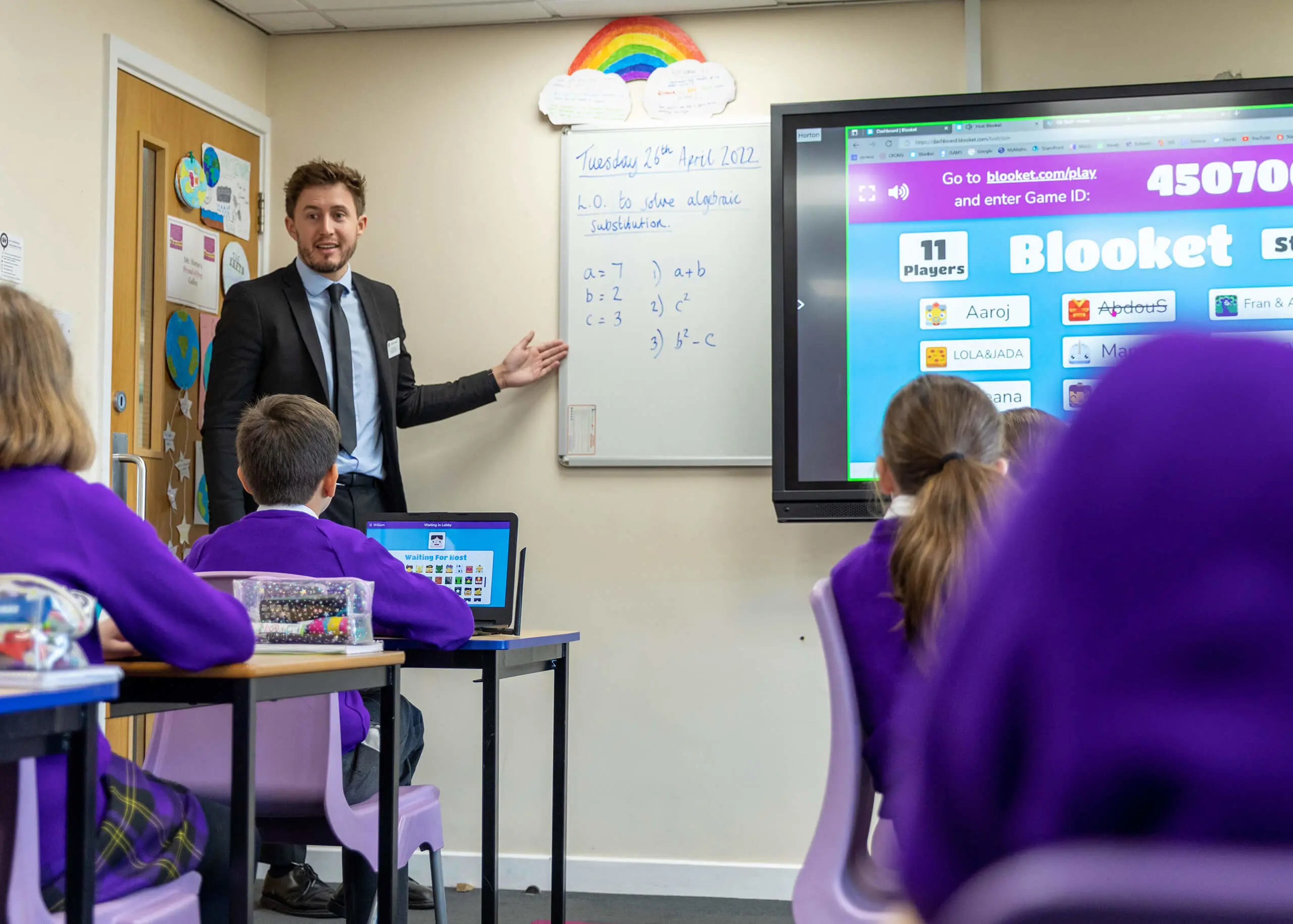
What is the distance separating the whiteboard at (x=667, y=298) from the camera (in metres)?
3.83

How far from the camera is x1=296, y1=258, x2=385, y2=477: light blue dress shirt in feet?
12.1

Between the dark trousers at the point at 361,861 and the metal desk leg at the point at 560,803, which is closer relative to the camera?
the dark trousers at the point at 361,861

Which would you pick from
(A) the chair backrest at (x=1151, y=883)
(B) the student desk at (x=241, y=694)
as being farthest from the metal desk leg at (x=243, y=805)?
(A) the chair backrest at (x=1151, y=883)

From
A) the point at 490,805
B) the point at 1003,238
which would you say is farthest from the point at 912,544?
the point at 1003,238

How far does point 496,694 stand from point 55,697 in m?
1.30

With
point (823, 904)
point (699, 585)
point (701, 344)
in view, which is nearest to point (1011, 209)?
point (701, 344)

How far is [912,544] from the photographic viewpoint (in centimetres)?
169

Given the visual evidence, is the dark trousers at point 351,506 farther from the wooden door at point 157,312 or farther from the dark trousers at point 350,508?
the wooden door at point 157,312

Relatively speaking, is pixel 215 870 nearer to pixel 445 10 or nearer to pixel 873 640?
pixel 873 640

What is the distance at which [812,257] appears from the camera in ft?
11.9

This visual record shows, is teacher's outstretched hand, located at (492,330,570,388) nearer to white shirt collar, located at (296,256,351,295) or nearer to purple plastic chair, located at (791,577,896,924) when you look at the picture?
white shirt collar, located at (296,256,351,295)

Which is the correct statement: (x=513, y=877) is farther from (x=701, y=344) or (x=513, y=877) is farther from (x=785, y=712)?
(x=701, y=344)

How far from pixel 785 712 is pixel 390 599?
1.79 meters

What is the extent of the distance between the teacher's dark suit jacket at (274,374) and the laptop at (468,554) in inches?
31.3
